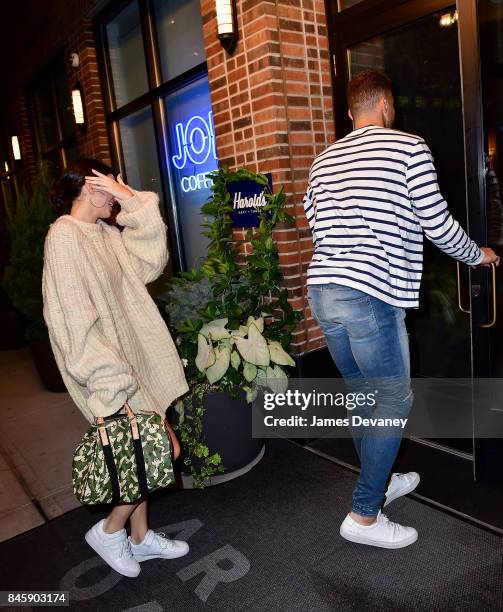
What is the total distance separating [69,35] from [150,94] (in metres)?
1.83

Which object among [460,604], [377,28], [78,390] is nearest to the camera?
[460,604]

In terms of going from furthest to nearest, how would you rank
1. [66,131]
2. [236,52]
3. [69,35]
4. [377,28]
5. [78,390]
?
1. [66,131]
2. [69,35]
3. [236,52]
4. [377,28]
5. [78,390]

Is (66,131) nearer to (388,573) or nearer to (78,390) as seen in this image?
(78,390)

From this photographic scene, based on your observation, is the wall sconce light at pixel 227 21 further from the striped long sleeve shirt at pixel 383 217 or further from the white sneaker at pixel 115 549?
the white sneaker at pixel 115 549

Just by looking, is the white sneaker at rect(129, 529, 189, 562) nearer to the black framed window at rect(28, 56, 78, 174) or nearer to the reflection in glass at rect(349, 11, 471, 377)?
the reflection in glass at rect(349, 11, 471, 377)

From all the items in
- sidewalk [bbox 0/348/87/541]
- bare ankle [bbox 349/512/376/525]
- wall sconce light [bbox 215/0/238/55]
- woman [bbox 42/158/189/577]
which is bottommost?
sidewalk [bbox 0/348/87/541]

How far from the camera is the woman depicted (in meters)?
1.94

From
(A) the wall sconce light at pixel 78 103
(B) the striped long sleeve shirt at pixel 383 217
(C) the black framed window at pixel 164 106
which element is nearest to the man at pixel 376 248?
(B) the striped long sleeve shirt at pixel 383 217

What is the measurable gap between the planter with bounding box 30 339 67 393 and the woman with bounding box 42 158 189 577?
9.87 feet

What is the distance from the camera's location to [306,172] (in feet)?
11.0

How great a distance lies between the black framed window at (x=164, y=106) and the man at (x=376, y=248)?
2.40m

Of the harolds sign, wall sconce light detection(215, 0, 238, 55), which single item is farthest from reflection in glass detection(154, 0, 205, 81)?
the harolds sign

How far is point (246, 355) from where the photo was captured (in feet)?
9.53

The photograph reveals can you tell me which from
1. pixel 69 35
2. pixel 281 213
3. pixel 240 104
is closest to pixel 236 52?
pixel 240 104
